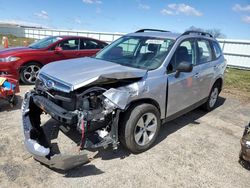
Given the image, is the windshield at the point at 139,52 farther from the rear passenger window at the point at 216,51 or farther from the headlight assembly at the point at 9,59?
the headlight assembly at the point at 9,59

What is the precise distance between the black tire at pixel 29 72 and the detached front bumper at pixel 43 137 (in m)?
3.62

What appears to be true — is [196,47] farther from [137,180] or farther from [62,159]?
[62,159]

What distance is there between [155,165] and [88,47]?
6112 mm

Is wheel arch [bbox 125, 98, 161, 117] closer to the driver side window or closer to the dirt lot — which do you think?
the driver side window

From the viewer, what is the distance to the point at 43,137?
3357 mm

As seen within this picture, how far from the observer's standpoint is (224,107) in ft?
21.1

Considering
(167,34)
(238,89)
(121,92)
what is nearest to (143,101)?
(121,92)

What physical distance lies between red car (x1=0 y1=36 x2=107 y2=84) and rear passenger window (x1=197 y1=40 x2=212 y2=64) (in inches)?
176

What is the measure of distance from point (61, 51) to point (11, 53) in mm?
1547

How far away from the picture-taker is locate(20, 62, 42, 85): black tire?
23.2 feet

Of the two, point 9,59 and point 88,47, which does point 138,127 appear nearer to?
point 9,59

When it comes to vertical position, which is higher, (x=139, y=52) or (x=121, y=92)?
(x=139, y=52)

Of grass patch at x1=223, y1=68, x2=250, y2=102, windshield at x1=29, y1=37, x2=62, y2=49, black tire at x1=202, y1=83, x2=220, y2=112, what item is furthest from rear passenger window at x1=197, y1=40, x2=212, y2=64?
windshield at x1=29, y1=37, x2=62, y2=49

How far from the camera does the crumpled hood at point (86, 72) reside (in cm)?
313
